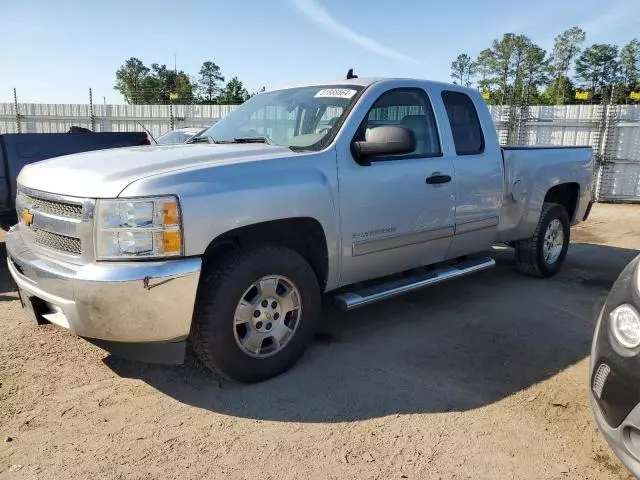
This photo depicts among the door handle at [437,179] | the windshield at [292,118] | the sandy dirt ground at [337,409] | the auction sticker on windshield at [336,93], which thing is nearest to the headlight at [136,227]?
the sandy dirt ground at [337,409]

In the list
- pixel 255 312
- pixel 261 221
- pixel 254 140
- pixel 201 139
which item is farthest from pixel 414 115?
pixel 255 312

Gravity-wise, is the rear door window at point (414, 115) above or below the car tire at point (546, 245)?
above

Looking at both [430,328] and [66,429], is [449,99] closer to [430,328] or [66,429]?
[430,328]

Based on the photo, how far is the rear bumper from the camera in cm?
273

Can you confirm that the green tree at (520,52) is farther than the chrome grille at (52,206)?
Yes

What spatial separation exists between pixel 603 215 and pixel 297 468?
10700 millimetres

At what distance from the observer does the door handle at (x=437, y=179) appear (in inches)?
164

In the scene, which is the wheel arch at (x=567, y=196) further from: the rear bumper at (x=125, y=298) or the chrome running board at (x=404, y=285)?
the rear bumper at (x=125, y=298)

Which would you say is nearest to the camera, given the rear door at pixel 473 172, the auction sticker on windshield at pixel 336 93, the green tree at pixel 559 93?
the auction sticker on windshield at pixel 336 93

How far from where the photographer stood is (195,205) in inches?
112

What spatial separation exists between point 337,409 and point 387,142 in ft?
5.71

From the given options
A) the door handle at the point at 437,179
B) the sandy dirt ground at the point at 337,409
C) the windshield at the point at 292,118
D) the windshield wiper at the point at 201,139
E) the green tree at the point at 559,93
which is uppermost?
the green tree at the point at 559,93

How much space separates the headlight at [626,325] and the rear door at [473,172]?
2.16 meters

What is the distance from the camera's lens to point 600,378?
2.40 meters
